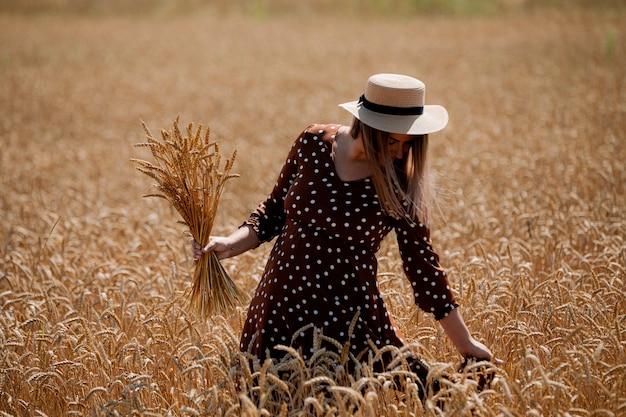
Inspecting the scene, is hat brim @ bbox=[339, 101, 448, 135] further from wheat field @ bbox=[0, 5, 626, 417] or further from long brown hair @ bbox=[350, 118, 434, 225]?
wheat field @ bbox=[0, 5, 626, 417]

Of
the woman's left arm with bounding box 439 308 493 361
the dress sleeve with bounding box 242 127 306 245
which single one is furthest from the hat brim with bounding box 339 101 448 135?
the woman's left arm with bounding box 439 308 493 361

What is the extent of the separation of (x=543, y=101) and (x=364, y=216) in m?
Answer: 8.11

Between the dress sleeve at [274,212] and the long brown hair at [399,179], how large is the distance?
1.47 feet

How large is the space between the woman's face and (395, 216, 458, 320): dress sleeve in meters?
0.27

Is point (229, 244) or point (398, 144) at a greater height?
point (398, 144)

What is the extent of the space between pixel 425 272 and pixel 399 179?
1.23 feet

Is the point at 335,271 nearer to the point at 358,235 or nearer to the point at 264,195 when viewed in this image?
the point at 358,235

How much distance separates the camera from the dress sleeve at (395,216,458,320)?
2730 mm

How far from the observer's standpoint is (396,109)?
8.84 feet

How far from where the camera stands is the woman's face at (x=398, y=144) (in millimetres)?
2727

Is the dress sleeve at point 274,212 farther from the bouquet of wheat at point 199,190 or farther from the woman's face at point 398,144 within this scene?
the woman's face at point 398,144

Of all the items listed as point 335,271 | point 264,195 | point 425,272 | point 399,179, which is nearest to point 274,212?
point 335,271

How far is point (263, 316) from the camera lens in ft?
9.34

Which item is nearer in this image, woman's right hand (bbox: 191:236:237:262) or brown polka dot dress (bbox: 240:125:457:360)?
brown polka dot dress (bbox: 240:125:457:360)
